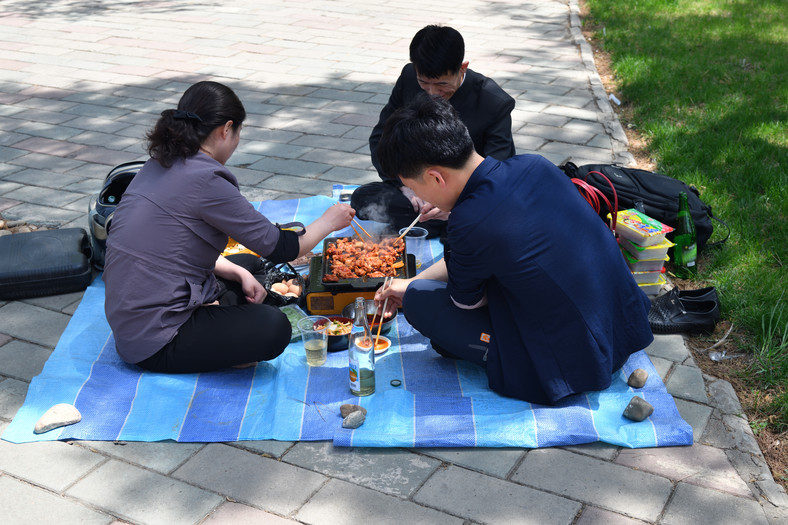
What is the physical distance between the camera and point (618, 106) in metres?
7.11

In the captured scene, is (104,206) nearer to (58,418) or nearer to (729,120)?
(58,418)

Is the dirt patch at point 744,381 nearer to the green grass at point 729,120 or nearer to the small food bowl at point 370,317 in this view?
the green grass at point 729,120

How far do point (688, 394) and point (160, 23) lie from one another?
9095mm

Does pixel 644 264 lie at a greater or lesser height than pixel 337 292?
lesser

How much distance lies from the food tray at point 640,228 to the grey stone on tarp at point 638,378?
92 centimetres

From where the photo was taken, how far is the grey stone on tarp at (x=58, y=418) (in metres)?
3.07

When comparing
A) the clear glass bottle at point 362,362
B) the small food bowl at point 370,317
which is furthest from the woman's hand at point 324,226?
the clear glass bottle at point 362,362

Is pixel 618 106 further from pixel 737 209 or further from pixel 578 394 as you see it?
pixel 578 394

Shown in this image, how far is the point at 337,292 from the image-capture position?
3793mm

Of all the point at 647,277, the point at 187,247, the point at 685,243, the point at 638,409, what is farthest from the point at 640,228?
the point at 187,247

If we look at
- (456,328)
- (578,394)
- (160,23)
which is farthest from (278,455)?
(160,23)

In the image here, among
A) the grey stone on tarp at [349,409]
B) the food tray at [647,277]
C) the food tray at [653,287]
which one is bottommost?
the food tray at [653,287]

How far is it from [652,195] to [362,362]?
217cm

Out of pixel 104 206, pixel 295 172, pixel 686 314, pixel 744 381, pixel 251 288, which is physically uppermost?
pixel 104 206
